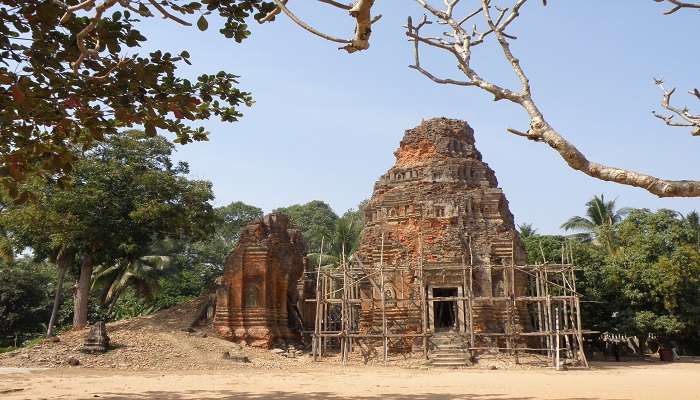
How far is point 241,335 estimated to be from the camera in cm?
2384

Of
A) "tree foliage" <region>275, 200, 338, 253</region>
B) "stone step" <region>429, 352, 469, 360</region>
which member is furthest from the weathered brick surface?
"tree foliage" <region>275, 200, 338, 253</region>

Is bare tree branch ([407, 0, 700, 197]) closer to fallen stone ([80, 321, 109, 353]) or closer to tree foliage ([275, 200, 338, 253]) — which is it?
fallen stone ([80, 321, 109, 353])

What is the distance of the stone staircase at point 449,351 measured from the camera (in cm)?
1941

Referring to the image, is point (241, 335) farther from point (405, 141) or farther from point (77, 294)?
point (405, 141)

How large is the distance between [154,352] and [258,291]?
5448 mm

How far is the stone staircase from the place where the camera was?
19406 mm

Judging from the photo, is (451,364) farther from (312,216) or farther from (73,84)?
(312,216)

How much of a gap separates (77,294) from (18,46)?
67.7 ft

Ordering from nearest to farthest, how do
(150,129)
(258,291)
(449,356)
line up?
(150,129), (449,356), (258,291)

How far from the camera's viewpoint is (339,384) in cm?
1384

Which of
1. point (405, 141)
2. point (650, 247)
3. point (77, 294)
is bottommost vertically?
point (77, 294)

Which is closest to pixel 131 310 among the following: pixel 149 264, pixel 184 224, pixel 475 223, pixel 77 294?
pixel 149 264

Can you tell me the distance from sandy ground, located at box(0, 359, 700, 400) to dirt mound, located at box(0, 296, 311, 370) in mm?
1462

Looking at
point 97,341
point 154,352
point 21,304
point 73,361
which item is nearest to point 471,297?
point 154,352
